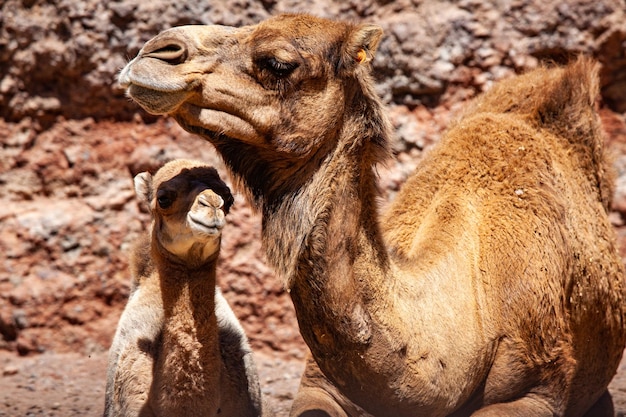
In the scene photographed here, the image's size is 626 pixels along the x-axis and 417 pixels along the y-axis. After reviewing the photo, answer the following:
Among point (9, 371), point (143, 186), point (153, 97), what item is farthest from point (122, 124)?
point (153, 97)

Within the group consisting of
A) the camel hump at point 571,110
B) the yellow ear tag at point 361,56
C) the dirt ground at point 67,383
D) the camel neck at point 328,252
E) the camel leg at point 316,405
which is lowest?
the dirt ground at point 67,383

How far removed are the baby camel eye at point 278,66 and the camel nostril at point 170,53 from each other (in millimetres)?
267

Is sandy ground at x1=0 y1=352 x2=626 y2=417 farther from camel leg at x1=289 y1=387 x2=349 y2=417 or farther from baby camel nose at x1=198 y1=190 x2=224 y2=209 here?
baby camel nose at x1=198 y1=190 x2=224 y2=209

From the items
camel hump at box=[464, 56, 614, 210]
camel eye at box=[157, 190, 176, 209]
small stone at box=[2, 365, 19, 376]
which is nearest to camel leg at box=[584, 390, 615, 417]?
camel hump at box=[464, 56, 614, 210]

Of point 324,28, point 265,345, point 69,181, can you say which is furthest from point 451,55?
point 324,28

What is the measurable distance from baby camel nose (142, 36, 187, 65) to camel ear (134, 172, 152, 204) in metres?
1.19

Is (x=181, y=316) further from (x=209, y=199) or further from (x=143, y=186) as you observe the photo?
(x=143, y=186)

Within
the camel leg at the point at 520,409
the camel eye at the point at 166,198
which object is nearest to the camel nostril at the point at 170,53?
the camel eye at the point at 166,198

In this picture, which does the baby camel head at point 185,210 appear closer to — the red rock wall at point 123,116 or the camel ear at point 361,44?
the camel ear at point 361,44

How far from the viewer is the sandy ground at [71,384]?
194 inches

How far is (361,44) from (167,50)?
68cm

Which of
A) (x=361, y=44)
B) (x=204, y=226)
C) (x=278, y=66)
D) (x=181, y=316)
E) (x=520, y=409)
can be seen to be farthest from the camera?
(x=181, y=316)

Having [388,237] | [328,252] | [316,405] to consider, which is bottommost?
[316,405]

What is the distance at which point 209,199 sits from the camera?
3.35 meters
